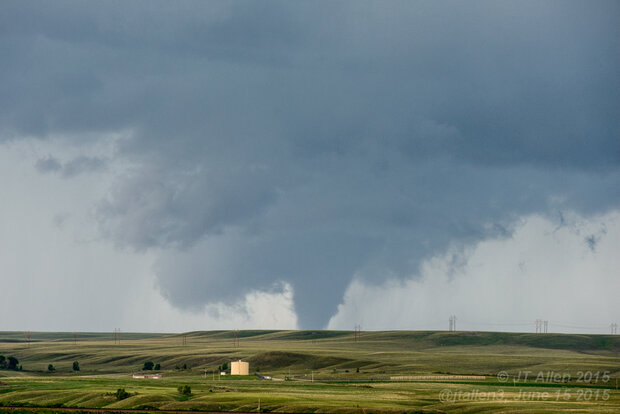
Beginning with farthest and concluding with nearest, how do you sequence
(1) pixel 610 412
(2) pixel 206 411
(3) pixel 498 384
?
(3) pixel 498 384, (2) pixel 206 411, (1) pixel 610 412

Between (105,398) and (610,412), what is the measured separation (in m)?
80.7

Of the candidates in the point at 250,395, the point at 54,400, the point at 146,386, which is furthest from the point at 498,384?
the point at 54,400

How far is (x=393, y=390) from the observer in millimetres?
165625

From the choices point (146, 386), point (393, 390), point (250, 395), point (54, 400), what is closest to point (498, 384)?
point (393, 390)

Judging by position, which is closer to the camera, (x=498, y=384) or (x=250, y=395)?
(x=250, y=395)

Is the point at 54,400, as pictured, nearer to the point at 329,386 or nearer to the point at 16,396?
the point at 16,396

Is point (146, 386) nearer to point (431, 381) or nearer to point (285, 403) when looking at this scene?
point (285, 403)

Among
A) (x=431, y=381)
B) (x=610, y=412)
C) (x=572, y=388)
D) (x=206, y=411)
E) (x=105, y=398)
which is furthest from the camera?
(x=431, y=381)

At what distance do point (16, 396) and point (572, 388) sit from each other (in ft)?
347

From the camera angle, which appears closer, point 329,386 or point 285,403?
point 285,403

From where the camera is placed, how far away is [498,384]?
184625mm

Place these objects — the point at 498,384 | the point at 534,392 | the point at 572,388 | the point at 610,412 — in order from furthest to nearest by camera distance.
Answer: the point at 498,384, the point at 572,388, the point at 534,392, the point at 610,412

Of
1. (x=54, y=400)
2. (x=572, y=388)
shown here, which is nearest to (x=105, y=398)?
(x=54, y=400)

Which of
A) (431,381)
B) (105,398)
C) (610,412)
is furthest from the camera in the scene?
(431,381)
